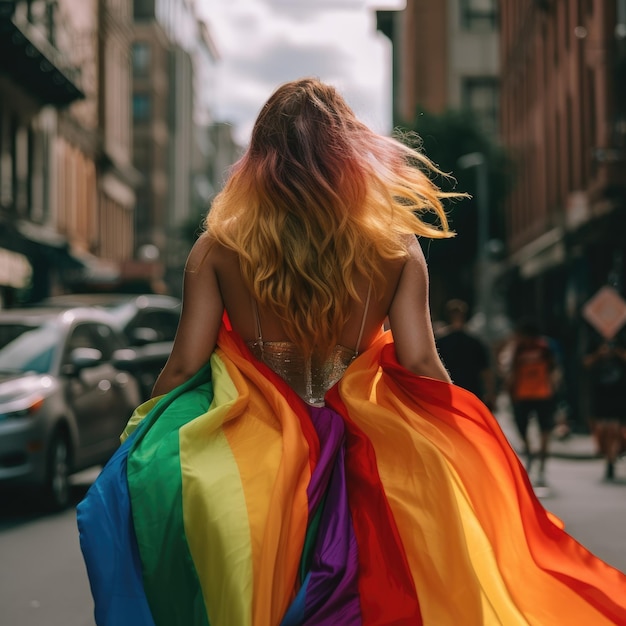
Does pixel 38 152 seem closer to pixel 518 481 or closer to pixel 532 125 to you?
pixel 532 125

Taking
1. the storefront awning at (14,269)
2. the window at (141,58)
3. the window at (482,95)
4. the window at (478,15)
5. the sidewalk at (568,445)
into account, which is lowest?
the sidewalk at (568,445)

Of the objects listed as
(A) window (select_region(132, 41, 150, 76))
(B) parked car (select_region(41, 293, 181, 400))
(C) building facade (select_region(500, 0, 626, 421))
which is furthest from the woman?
(A) window (select_region(132, 41, 150, 76))

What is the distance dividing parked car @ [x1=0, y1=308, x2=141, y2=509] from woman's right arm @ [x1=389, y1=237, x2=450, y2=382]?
6.81 m

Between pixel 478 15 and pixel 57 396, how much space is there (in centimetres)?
5446

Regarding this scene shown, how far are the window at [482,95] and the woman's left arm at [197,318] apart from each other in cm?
5799

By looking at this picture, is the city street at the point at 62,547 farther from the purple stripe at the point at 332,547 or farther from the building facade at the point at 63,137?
the building facade at the point at 63,137

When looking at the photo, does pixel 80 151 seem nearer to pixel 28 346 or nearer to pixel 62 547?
pixel 28 346

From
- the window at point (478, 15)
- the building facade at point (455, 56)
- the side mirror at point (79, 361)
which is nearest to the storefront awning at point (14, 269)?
the side mirror at point (79, 361)

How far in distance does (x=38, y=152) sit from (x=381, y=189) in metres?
32.8

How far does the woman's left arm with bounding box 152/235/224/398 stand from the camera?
330 cm

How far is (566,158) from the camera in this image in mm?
31547

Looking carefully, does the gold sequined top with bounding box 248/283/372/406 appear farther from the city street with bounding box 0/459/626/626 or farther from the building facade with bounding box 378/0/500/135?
the building facade with bounding box 378/0/500/135

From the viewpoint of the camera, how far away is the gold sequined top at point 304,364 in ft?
11.0

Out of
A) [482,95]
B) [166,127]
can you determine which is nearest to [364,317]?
[482,95]
